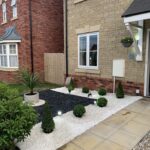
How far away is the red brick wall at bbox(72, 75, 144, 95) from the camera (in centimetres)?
725

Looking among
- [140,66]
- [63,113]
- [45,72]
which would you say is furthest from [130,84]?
[45,72]

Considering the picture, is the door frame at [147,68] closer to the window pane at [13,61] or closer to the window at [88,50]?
the window at [88,50]

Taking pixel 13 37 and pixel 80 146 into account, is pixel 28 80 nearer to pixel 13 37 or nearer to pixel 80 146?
pixel 80 146

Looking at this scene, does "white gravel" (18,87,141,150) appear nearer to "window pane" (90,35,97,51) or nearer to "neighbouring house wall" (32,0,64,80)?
"window pane" (90,35,97,51)

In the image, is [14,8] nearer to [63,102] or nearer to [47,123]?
[63,102]

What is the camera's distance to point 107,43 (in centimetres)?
797

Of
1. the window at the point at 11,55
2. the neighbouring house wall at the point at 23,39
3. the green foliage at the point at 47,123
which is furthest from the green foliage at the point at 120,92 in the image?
the window at the point at 11,55

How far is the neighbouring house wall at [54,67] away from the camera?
11272mm

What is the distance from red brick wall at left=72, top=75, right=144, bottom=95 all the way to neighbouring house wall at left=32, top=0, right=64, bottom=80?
3741 mm

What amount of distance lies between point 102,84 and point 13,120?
569 cm

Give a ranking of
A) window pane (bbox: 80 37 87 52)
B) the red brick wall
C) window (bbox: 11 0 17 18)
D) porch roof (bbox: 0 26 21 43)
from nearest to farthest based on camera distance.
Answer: the red brick wall
window pane (bbox: 80 37 87 52)
porch roof (bbox: 0 26 21 43)
window (bbox: 11 0 17 18)

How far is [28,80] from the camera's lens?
22.9 feet

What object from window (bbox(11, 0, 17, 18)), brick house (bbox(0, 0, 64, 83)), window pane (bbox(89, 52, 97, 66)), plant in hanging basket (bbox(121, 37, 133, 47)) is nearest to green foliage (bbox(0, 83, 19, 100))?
plant in hanging basket (bbox(121, 37, 133, 47))

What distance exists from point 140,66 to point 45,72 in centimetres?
743
